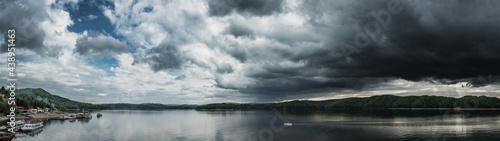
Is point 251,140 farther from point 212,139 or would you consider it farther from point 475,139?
point 475,139

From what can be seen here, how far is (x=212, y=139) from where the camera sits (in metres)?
89.9

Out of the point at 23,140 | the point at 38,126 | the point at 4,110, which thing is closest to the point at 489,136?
the point at 23,140

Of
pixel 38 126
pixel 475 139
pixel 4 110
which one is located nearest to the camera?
pixel 475 139

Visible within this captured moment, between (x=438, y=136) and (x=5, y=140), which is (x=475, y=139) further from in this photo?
(x=5, y=140)

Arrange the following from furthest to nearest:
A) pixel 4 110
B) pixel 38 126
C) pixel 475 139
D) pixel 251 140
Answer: pixel 4 110
pixel 38 126
pixel 251 140
pixel 475 139

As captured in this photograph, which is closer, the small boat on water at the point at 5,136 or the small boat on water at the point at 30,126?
the small boat on water at the point at 5,136

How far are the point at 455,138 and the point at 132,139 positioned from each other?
4054 inches

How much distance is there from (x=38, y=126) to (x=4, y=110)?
264 feet

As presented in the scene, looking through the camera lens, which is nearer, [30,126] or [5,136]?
[5,136]

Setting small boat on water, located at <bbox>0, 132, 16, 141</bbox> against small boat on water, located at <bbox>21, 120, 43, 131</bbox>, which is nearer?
small boat on water, located at <bbox>0, 132, 16, 141</bbox>

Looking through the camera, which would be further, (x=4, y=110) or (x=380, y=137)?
(x=4, y=110)

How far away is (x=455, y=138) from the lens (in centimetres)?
8369

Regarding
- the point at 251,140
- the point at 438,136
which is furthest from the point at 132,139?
the point at 438,136

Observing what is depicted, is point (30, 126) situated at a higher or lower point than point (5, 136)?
lower
